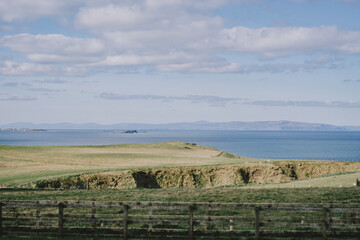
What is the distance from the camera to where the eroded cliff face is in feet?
134

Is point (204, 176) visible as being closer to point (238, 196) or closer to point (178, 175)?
point (178, 175)

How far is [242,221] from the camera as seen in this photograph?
16109 mm

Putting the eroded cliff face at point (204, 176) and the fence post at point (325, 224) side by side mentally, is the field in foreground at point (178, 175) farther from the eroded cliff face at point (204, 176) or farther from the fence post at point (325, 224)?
the fence post at point (325, 224)

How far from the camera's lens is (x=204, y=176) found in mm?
47562

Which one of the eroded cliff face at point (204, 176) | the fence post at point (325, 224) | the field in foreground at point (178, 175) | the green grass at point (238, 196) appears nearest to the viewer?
the fence post at point (325, 224)

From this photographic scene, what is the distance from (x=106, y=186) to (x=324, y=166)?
2909 cm

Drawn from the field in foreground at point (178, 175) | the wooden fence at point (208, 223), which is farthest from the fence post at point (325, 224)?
the field in foreground at point (178, 175)

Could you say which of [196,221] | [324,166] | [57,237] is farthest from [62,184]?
[324,166]

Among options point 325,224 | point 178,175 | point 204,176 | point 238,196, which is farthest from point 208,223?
point 204,176

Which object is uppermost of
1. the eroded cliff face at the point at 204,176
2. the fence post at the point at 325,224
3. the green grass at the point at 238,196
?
the fence post at the point at 325,224

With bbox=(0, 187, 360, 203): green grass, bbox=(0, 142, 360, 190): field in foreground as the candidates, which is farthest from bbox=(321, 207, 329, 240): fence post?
bbox=(0, 142, 360, 190): field in foreground

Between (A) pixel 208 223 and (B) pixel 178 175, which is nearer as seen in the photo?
(A) pixel 208 223

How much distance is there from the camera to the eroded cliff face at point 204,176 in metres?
40.7

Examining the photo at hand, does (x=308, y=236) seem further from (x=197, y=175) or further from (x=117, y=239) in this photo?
(x=197, y=175)
